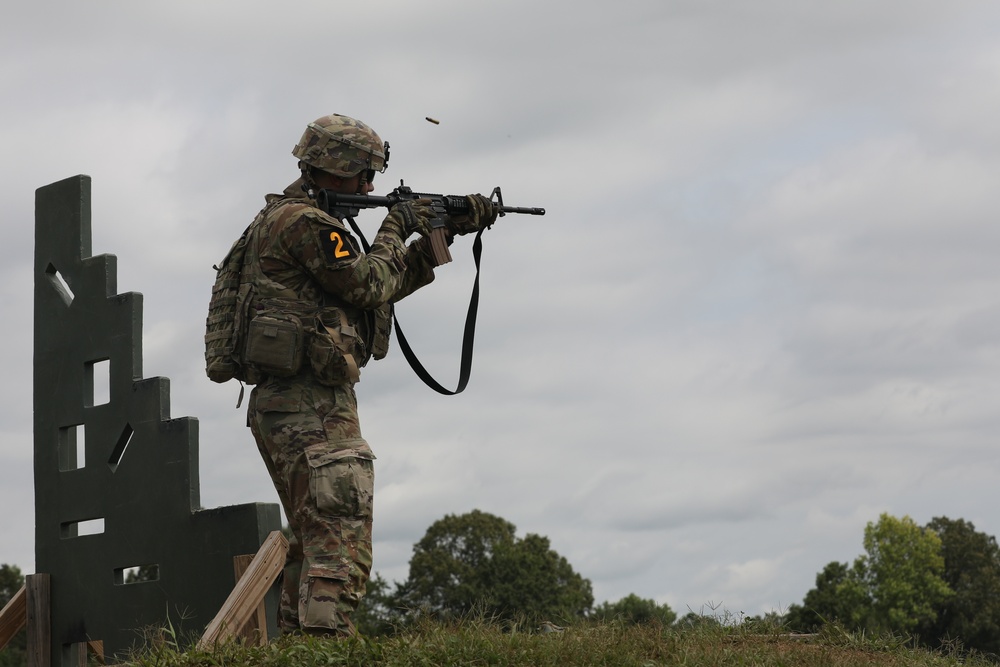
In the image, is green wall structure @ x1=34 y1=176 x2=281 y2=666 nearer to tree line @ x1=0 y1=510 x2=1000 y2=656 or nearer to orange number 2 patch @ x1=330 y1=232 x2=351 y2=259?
orange number 2 patch @ x1=330 y1=232 x2=351 y2=259

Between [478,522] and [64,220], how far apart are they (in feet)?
123

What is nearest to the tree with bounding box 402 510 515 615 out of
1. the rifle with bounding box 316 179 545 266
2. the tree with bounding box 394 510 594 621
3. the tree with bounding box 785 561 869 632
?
the tree with bounding box 394 510 594 621

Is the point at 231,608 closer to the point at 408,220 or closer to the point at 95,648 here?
the point at 408,220

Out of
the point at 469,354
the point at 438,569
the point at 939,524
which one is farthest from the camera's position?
the point at 939,524

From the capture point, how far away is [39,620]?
1092cm

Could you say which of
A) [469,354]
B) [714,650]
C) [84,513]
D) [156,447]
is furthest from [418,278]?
[84,513]

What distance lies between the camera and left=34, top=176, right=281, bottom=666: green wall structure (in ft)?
32.3

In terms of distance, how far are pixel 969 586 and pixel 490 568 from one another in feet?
83.0

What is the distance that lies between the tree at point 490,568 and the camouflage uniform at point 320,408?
37.3 m

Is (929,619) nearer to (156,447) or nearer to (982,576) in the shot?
(982,576)

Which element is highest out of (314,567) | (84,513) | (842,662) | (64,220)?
(64,220)

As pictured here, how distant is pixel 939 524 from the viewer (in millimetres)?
63156

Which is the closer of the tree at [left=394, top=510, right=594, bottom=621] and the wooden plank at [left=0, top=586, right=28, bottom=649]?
the wooden plank at [left=0, top=586, right=28, bottom=649]

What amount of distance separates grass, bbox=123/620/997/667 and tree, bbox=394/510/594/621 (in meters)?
36.8
